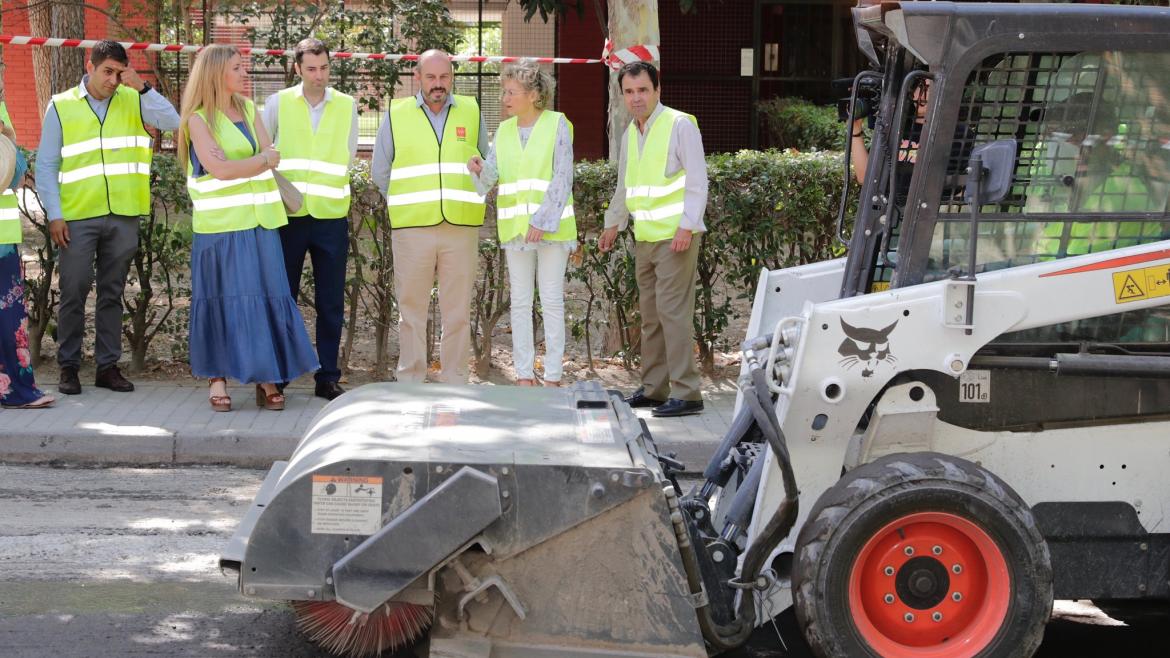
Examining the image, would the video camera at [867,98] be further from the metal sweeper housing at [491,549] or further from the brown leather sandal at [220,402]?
the brown leather sandal at [220,402]

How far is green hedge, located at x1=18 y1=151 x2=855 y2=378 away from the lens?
353 inches

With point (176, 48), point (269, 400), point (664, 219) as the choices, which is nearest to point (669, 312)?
point (664, 219)

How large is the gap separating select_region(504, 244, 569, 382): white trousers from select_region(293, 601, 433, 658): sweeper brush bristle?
420 cm

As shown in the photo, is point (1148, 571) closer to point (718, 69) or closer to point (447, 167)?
point (447, 167)

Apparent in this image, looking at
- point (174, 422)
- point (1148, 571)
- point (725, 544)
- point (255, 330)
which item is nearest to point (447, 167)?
point (255, 330)

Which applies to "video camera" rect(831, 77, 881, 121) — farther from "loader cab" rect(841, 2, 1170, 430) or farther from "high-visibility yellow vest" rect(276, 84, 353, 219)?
"high-visibility yellow vest" rect(276, 84, 353, 219)

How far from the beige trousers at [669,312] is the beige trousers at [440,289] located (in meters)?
1.08

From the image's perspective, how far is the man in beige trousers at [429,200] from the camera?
8.23 meters

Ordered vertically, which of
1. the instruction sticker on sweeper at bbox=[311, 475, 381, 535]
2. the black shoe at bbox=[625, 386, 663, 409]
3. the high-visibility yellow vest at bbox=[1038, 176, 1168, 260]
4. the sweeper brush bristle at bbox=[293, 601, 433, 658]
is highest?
the high-visibility yellow vest at bbox=[1038, 176, 1168, 260]

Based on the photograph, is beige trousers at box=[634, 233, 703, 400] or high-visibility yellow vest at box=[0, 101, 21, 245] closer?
high-visibility yellow vest at box=[0, 101, 21, 245]

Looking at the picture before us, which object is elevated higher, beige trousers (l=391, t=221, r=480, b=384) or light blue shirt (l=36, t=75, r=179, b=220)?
light blue shirt (l=36, t=75, r=179, b=220)

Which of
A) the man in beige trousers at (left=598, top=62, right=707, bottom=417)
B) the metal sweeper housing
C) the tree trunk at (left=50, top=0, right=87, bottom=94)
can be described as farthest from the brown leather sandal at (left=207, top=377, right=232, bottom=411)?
the tree trunk at (left=50, top=0, right=87, bottom=94)

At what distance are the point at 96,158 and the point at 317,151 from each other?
4.38ft

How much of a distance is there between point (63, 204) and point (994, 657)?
6268 mm
